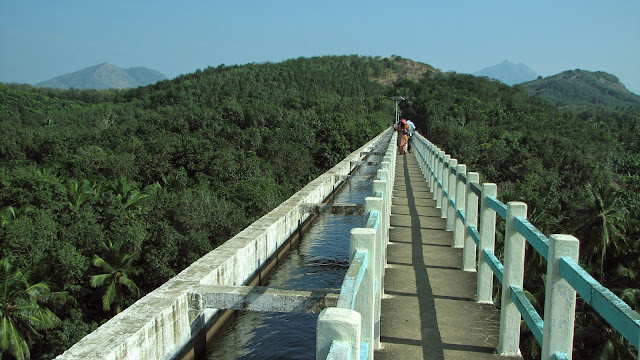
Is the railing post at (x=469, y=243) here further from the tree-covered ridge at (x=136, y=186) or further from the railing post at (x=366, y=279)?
the tree-covered ridge at (x=136, y=186)

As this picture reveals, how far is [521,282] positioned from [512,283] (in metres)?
0.07

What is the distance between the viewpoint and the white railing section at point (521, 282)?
2.54 m

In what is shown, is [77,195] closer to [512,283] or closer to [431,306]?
[431,306]

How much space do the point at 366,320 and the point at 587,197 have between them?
120 feet

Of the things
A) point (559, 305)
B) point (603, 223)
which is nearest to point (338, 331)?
point (559, 305)

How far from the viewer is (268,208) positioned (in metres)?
36.0

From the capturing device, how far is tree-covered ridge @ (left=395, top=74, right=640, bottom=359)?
28.0 metres

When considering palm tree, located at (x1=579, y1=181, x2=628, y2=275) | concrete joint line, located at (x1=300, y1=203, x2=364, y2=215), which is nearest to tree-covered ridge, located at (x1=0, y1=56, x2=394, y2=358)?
concrete joint line, located at (x1=300, y1=203, x2=364, y2=215)

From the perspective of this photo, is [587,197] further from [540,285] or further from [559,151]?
[559,151]

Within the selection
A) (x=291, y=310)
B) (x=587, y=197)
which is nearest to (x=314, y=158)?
(x=587, y=197)

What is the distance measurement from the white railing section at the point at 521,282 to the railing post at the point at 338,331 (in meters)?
1.10

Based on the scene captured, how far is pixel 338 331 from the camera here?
6.03 feet

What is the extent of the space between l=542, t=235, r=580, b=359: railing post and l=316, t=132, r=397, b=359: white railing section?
0.99 m

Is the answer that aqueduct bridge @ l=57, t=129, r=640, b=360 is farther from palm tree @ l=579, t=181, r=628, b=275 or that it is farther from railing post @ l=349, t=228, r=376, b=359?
palm tree @ l=579, t=181, r=628, b=275
